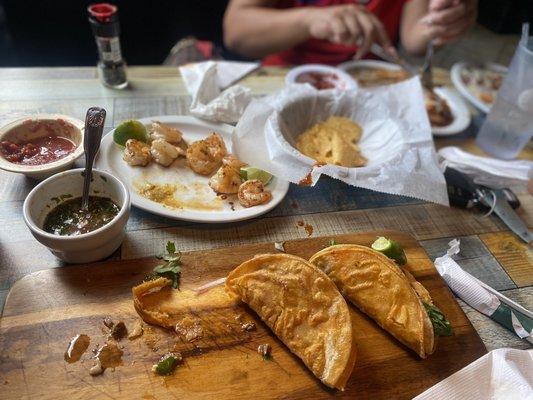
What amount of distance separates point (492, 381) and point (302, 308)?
559 millimetres

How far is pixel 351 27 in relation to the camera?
Result: 229 cm

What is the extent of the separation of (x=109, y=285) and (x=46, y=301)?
0.17 meters

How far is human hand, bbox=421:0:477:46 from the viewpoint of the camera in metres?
2.40

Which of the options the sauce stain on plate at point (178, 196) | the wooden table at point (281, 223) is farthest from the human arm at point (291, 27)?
the sauce stain on plate at point (178, 196)

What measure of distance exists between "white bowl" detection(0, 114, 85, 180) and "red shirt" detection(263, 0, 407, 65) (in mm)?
1687

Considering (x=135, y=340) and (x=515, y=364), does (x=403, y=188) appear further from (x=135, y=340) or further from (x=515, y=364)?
(x=135, y=340)

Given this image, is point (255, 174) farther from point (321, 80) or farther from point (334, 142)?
point (321, 80)

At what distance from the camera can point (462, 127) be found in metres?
2.21

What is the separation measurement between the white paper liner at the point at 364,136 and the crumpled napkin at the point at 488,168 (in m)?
0.14

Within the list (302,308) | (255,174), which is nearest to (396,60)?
(255,174)

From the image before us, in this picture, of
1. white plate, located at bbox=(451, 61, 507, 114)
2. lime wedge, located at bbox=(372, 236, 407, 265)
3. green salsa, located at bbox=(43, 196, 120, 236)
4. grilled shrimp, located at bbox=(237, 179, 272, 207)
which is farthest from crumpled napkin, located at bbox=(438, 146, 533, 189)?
green salsa, located at bbox=(43, 196, 120, 236)

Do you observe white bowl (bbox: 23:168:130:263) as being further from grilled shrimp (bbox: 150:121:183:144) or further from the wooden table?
grilled shrimp (bbox: 150:121:183:144)

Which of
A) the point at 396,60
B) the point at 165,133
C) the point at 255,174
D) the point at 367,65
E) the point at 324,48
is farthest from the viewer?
the point at 324,48

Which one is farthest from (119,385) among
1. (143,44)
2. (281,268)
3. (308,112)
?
(143,44)
